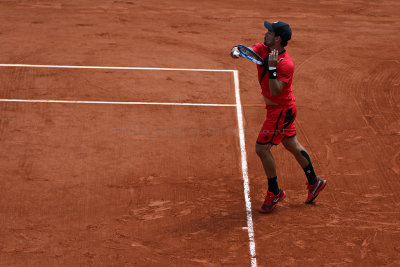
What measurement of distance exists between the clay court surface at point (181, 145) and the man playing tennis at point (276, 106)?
363 millimetres

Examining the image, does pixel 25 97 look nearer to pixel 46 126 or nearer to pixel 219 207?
pixel 46 126

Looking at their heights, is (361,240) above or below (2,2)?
above

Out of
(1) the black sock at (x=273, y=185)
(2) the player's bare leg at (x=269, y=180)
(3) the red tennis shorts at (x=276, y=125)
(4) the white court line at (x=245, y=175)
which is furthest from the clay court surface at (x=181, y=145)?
(3) the red tennis shorts at (x=276, y=125)

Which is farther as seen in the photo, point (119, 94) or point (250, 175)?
point (119, 94)

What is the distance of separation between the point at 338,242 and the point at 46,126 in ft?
17.7

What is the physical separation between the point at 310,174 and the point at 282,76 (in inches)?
58.5

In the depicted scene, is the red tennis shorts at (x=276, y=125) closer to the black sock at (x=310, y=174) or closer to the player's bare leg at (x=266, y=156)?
the player's bare leg at (x=266, y=156)

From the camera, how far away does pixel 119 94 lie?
11.0 m

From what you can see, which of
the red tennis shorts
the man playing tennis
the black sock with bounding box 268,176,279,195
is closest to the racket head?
the man playing tennis

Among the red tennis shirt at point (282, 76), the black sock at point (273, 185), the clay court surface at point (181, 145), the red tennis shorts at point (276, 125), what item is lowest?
the clay court surface at point (181, 145)

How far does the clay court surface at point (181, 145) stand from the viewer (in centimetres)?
730

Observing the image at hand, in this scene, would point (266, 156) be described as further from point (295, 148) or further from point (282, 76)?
point (282, 76)

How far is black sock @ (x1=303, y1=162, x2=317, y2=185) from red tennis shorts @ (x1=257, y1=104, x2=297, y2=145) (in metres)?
0.61

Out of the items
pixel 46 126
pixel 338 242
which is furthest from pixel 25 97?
pixel 338 242
